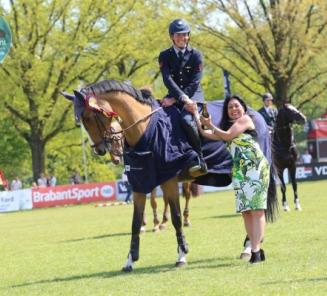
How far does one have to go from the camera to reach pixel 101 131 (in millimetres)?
9977

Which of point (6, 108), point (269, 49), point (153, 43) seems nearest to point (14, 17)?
point (6, 108)

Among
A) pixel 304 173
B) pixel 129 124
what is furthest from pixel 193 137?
pixel 304 173

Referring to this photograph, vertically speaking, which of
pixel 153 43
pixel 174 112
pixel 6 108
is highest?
pixel 153 43

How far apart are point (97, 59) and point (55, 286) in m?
33.6

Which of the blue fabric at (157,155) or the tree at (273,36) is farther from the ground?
the tree at (273,36)

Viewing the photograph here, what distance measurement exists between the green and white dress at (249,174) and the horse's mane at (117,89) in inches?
56.4

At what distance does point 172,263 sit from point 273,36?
30662 millimetres

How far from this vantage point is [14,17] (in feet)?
132

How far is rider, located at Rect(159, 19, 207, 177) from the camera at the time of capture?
411 inches

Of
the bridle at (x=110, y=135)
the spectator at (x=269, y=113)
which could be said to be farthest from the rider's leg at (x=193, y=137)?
the spectator at (x=269, y=113)

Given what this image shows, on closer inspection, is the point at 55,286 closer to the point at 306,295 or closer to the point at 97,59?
the point at 306,295

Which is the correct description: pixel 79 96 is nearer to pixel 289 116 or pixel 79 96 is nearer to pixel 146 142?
pixel 146 142

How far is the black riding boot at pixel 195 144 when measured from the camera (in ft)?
34.1

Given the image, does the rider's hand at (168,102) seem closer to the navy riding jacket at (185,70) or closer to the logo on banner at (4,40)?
the navy riding jacket at (185,70)
